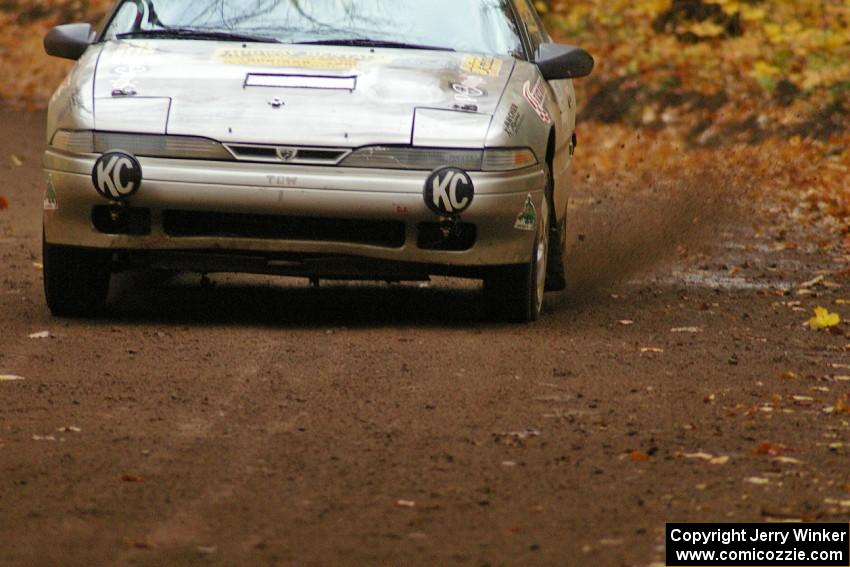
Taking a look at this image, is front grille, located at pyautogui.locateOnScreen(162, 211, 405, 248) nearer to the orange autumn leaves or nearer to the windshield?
the windshield

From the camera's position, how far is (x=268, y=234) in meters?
7.89

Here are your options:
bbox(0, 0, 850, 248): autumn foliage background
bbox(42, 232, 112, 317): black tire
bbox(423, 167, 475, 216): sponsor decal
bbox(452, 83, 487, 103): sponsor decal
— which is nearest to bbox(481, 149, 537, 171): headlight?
bbox(423, 167, 475, 216): sponsor decal

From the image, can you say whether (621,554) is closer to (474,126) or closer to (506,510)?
(506,510)

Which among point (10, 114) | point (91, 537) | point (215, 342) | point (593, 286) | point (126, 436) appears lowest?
point (10, 114)

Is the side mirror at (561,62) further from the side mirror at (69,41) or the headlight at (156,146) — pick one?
the side mirror at (69,41)

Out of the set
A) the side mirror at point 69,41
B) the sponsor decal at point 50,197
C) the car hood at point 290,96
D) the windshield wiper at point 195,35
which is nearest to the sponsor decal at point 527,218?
the car hood at point 290,96

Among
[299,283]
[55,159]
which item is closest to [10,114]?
[299,283]

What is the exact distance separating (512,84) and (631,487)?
3.50 meters

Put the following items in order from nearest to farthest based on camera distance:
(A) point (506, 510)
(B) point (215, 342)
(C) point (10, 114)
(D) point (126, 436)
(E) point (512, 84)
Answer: (A) point (506, 510) → (D) point (126, 436) → (B) point (215, 342) → (E) point (512, 84) → (C) point (10, 114)

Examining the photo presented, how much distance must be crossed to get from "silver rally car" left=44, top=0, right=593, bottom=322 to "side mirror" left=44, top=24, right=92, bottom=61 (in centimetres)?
31

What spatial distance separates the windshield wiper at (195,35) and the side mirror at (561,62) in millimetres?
1249

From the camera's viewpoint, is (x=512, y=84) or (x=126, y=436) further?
(x=512, y=84)

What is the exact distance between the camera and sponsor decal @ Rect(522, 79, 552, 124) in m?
8.31

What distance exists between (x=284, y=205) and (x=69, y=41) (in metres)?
1.62
